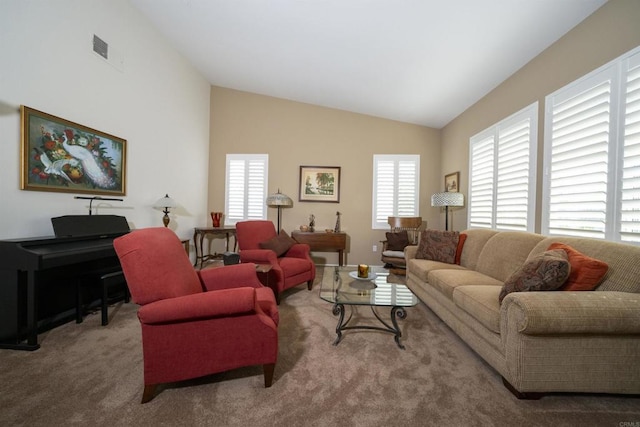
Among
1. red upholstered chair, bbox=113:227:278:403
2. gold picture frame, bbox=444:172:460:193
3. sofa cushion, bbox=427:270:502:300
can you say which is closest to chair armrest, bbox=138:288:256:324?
red upholstered chair, bbox=113:227:278:403

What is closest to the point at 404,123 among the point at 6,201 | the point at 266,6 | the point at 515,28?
the point at 515,28

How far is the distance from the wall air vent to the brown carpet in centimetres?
272

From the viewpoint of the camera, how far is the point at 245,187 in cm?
479

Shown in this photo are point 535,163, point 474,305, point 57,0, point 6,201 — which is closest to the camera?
point 474,305

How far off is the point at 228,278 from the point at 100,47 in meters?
2.85

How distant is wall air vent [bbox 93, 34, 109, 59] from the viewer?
8.55 ft

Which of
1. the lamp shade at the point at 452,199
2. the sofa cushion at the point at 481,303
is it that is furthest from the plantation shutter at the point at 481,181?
the sofa cushion at the point at 481,303

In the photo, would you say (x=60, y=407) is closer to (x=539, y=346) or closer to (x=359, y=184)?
(x=539, y=346)

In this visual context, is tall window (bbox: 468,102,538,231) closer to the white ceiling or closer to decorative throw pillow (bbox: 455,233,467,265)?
decorative throw pillow (bbox: 455,233,467,265)

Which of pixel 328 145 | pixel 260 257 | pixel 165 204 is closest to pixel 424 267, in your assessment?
pixel 260 257

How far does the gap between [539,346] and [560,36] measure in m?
2.68

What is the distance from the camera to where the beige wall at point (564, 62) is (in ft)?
6.02

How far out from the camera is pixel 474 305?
1.76 metres

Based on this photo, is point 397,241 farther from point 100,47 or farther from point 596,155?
point 100,47
